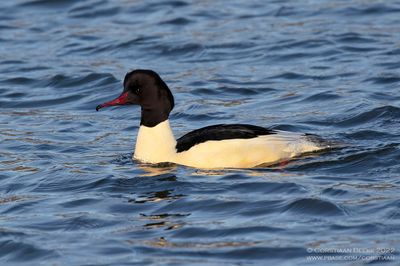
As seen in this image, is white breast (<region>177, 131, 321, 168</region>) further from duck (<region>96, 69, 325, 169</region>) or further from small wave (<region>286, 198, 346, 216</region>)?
small wave (<region>286, 198, 346, 216</region>)

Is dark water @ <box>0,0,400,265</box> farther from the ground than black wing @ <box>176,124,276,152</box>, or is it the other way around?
black wing @ <box>176,124,276,152</box>

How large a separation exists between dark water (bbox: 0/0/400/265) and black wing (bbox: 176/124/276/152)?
1.07 ft

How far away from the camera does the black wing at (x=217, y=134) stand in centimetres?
1154

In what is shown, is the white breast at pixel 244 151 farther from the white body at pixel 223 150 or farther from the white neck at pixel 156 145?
the white neck at pixel 156 145

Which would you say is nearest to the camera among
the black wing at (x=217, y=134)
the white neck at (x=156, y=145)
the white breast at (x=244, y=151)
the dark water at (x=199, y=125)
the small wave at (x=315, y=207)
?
the dark water at (x=199, y=125)

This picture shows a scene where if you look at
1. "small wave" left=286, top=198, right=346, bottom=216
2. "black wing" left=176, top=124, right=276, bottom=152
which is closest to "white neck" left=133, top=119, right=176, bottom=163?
"black wing" left=176, top=124, right=276, bottom=152

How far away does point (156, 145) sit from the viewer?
11.8 m

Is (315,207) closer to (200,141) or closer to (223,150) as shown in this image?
(223,150)

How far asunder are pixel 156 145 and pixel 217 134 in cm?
68

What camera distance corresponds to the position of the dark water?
29.9 feet

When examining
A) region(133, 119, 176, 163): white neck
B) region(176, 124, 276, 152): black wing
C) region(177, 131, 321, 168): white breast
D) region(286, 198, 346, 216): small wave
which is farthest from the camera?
region(133, 119, 176, 163): white neck

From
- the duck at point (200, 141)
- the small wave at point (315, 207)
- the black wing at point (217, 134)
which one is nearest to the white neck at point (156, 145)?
the duck at point (200, 141)

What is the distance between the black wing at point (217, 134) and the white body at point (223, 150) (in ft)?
0.16

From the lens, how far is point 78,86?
16.7 metres
